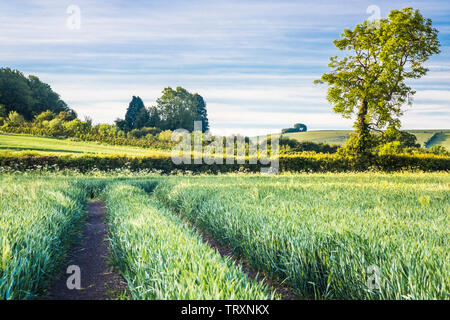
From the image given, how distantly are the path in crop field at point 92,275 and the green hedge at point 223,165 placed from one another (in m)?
11.1

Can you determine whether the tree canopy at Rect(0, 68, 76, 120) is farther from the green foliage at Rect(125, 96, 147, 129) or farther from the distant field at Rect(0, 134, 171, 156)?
the green foliage at Rect(125, 96, 147, 129)

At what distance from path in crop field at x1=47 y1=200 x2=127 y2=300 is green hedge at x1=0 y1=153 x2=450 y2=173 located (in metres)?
11.1

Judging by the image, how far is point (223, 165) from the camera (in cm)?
1788

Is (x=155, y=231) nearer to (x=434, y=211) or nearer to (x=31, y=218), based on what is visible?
(x=31, y=218)

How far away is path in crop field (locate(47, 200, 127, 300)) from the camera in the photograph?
3.26m

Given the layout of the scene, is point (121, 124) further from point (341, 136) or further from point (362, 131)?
point (341, 136)

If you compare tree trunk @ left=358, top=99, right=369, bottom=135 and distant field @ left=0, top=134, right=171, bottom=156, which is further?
tree trunk @ left=358, top=99, right=369, bottom=135

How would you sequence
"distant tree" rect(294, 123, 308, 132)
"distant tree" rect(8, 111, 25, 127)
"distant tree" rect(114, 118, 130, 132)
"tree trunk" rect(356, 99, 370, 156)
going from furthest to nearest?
"distant tree" rect(294, 123, 308, 132) < "distant tree" rect(114, 118, 130, 132) < "tree trunk" rect(356, 99, 370, 156) < "distant tree" rect(8, 111, 25, 127)

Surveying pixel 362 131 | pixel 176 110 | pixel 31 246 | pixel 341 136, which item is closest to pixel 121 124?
pixel 176 110

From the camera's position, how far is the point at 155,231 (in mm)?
3535

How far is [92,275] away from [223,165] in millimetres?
14190

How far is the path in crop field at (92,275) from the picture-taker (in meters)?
3.26

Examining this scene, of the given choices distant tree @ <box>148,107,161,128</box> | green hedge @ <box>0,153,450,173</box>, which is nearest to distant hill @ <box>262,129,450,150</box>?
distant tree @ <box>148,107,161,128</box>
